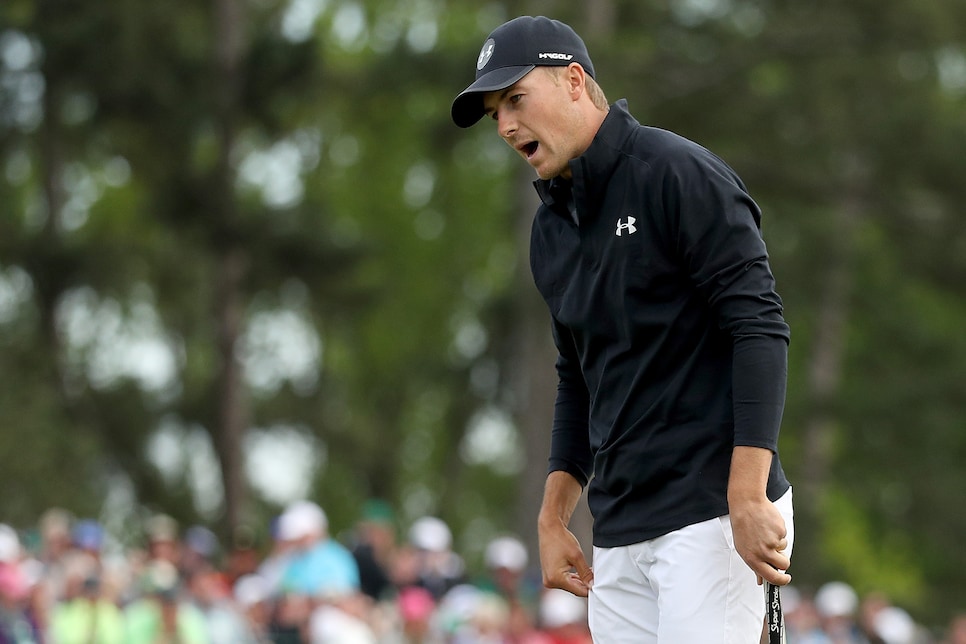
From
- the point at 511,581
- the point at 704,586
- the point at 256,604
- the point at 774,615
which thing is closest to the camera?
the point at 704,586

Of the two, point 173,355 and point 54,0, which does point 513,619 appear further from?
point 173,355

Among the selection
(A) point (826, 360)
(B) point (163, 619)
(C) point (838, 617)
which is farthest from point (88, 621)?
(A) point (826, 360)

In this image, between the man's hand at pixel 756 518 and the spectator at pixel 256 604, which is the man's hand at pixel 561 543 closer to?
the man's hand at pixel 756 518

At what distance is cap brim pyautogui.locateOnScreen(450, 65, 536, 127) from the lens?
409 centimetres

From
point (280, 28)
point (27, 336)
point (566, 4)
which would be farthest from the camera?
point (27, 336)

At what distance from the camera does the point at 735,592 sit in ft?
12.9

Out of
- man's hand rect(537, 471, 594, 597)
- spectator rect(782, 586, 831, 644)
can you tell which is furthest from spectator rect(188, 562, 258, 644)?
man's hand rect(537, 471, 594, 597)

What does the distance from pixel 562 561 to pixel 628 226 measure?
1.03 m

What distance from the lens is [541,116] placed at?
13.6 feet

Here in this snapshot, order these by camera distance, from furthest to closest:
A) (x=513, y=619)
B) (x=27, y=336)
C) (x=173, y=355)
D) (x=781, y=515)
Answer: (x=173, y=355), (x=27, y=336), (x=513, y=619), (x=781, y=515)

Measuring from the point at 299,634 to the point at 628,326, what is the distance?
7.53 meters

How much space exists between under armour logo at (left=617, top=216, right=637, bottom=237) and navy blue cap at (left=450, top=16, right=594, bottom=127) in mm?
440

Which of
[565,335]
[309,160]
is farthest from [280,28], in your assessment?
[565,335]

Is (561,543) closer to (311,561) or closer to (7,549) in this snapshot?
(311,561)
